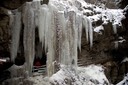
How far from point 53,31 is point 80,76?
3.70 meters

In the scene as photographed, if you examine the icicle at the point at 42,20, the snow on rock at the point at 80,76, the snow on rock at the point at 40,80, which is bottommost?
the snow on rock at the point at 80,76

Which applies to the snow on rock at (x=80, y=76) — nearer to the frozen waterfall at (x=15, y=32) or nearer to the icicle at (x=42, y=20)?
the icicle at (x=42, y=20)

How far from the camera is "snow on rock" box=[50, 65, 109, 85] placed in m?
17.1

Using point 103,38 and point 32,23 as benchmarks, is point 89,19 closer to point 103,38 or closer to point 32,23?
point 103,38

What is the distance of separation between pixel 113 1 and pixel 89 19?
4991 mm

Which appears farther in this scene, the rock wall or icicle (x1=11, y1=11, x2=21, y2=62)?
the rock wall

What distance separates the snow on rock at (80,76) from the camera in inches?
673

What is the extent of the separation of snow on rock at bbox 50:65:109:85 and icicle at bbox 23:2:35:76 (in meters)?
1.76

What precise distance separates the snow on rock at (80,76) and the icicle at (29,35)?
176 centimetres

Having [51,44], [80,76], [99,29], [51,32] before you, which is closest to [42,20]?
[51,32]

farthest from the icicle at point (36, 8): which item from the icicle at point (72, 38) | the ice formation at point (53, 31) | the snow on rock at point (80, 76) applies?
the snow on rock at point (80, 76)

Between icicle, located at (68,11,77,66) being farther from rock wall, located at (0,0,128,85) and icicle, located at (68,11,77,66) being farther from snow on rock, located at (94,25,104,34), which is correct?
snow on rock, located at (94,25,104,34)

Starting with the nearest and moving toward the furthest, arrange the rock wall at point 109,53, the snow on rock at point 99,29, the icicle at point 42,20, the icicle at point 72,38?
the icicle at point 42,20 → the icicle at point 72,38 → the snow on rock at point 99,29 → the rock wall at point 109,53

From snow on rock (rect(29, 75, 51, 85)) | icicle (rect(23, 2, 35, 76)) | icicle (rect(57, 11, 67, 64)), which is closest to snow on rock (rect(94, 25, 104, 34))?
icicle (rect(57, 11, 67, 64))
